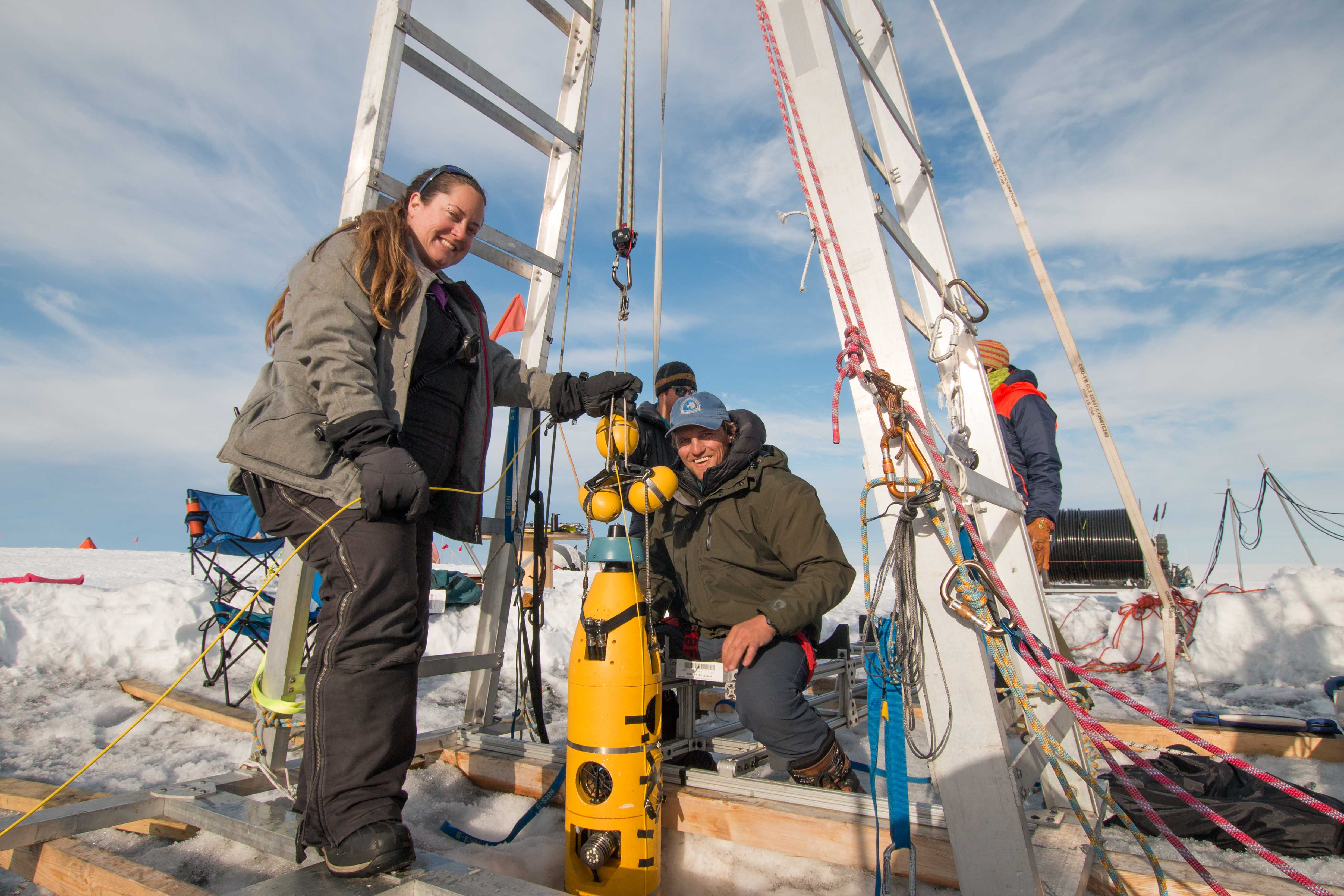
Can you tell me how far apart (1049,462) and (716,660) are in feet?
7.84

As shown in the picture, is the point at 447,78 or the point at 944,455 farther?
the point at 447,78

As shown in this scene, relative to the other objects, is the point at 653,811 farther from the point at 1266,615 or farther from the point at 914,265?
the point at 1266,615

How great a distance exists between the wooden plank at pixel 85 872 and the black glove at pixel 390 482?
847 mm

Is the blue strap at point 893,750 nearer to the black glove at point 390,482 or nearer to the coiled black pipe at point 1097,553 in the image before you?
the black glove at point 390,482

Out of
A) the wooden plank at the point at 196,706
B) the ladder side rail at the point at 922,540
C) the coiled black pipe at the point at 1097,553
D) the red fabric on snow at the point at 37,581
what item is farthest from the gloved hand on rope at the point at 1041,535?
the coiled black pipe at the point at 1097,553

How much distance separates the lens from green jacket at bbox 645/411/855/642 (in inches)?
91.0

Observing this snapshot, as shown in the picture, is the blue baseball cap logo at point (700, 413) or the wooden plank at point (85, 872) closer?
the wooden plank at point (85, 872)

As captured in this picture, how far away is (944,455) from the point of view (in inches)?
73.3

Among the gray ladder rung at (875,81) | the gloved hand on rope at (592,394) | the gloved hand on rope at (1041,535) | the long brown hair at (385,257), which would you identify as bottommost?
the gloved hand on rope at (1041,535)

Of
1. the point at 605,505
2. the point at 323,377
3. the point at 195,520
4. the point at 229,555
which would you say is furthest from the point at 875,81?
the point at 229,555

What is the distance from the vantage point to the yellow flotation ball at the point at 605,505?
6.48 feet

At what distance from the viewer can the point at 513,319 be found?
356cm

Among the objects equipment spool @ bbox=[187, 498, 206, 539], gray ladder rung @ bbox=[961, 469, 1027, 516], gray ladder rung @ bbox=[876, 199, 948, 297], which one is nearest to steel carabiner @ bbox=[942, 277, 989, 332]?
gray ladder rung @ bbox=[876, 199, 948, 297]

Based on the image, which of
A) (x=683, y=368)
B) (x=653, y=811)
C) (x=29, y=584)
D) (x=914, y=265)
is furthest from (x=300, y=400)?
(x=29, y=584)
